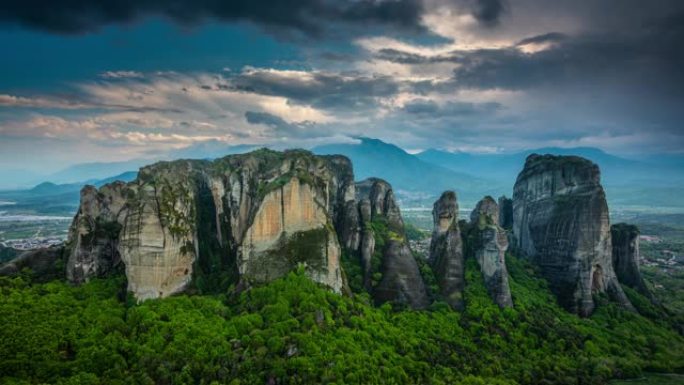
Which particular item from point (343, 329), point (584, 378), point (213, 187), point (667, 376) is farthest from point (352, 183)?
point (667, 376)

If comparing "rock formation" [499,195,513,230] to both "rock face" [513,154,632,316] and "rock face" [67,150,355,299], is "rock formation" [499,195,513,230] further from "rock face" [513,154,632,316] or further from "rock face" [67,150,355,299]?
"rock face" [67,150,355,299]

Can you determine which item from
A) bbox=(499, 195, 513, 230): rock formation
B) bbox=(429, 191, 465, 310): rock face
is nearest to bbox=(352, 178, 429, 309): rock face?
bbox=(429, 191, 465, 310): rock face

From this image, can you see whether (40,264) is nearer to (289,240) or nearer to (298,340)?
(289,240)

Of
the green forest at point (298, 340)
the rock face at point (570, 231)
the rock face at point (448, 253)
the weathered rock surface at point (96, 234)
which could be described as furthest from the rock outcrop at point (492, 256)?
the weathered rock surface at point (96, 234)

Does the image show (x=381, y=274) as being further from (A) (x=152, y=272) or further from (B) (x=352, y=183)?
(A) (x=152, y=272)

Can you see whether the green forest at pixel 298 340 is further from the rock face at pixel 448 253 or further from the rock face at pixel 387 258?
the rock face at pixel 387 258
